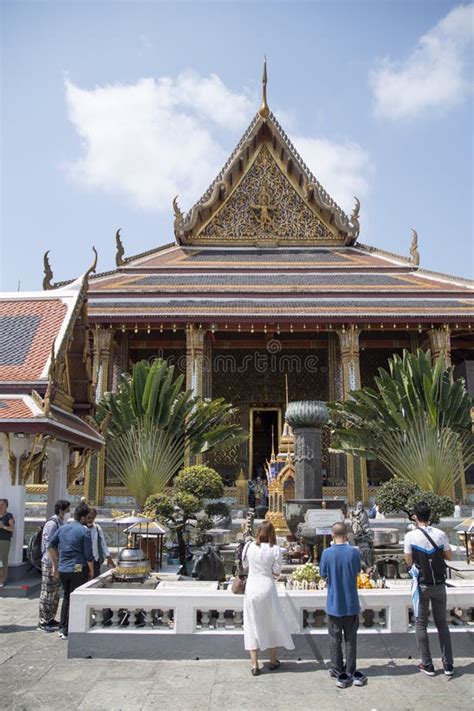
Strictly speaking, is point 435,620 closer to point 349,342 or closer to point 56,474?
point 56,474

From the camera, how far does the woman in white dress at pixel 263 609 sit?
14.3ft

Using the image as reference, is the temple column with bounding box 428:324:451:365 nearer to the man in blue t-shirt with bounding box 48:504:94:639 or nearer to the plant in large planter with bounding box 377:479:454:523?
the plant in large planter with bounding box 377:479:454:523

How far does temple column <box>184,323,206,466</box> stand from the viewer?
15539mm

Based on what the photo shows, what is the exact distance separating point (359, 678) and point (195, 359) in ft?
39.0

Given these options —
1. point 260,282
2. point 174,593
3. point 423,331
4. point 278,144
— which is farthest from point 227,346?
point 174,593

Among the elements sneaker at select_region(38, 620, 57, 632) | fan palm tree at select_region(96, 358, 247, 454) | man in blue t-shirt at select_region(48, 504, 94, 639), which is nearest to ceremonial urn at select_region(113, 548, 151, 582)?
man in blue t-shirt at select_region(48, 504, 94, 639)

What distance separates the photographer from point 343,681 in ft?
13.6

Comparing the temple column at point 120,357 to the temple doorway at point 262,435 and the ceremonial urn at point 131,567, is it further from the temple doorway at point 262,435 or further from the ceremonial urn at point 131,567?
the ceremonial urn at point 131,567

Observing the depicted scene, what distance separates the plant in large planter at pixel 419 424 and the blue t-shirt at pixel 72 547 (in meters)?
8.17

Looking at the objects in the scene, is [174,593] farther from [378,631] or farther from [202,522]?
[202,522]

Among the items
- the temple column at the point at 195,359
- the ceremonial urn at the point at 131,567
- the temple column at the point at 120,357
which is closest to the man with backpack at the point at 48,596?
the ceremonial urn at the point at 131,567

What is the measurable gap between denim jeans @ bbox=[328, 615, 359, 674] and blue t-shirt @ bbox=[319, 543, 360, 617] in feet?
0.17

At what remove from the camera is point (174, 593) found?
4.96 metres

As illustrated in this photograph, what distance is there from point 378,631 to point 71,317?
6.17 meters
